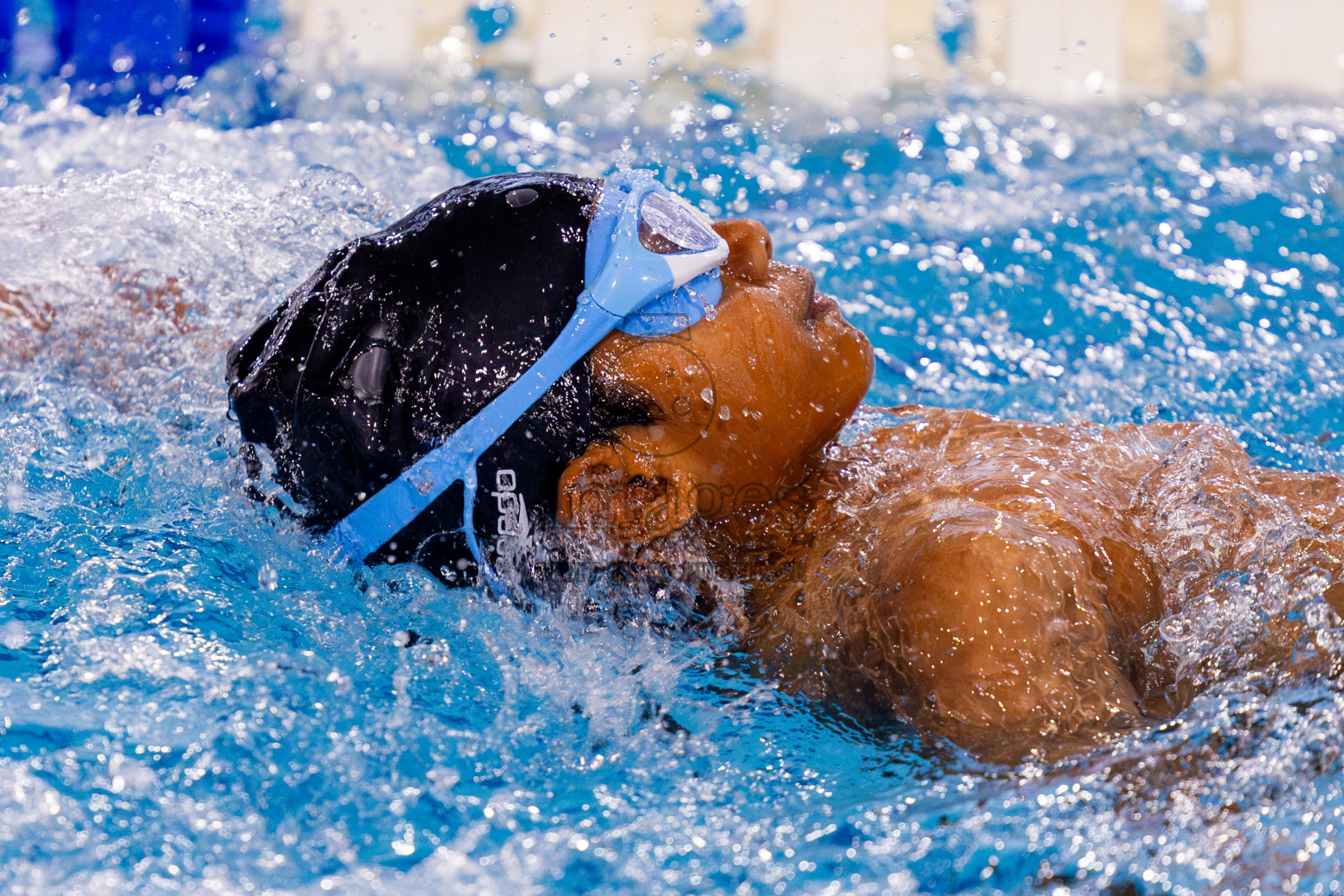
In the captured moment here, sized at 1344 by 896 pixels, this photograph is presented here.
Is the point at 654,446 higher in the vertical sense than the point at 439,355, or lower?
lower

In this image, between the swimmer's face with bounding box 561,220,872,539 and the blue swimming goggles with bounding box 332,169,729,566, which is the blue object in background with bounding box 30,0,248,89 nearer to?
the blue swimming goggles with bounding box 332,169,729,566

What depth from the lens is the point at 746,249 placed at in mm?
1906

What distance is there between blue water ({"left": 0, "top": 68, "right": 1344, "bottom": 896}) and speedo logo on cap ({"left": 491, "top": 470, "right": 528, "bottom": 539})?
201 millimetres

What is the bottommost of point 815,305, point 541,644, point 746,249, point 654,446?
point 541,644

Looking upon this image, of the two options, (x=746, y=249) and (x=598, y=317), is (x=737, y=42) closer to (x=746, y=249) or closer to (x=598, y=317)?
(x=746, y=249)

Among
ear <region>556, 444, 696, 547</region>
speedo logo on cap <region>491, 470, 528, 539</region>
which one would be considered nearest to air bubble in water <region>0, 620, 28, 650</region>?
speedo logo on cap <region>491, 470, 528, 539</region>

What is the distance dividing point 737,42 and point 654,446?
3.35 meters

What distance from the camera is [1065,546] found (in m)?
1.66

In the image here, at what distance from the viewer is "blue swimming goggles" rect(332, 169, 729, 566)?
68.4 inches

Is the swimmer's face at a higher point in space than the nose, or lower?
lower

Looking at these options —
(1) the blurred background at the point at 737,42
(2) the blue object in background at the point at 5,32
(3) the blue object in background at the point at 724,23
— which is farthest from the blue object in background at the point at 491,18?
(2) the blue object in background at the point at 5,32

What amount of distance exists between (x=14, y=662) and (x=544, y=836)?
94 cm

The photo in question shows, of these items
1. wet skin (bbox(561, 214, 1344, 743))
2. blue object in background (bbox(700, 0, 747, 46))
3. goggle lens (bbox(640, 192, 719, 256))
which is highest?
goggle lens (bbox(640, 192, 719, 256))

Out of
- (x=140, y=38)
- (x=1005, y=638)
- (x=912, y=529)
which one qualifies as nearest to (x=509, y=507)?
(x=912, y=529)
